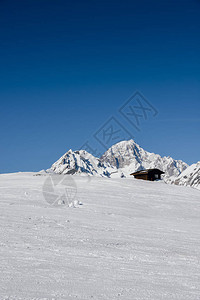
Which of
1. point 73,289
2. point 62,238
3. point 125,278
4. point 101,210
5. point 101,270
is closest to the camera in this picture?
point 73,289

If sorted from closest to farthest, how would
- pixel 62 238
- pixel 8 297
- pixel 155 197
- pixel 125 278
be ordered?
pixel 8 297
pixel 125 278
pixel 62 238
pixel 155 197

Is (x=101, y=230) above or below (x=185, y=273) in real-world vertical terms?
above

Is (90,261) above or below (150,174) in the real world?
below

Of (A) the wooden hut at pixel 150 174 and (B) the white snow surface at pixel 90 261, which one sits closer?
→ (B) the white snow surface at pixel 90 261

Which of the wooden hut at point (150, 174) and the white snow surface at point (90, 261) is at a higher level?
the wooden hut at point (150, 174)

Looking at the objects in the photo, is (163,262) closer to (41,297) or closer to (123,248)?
(123,248)

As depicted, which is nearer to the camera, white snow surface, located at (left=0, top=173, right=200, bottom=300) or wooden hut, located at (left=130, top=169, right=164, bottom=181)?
white snow surface, located at (left=0, top=173, right=200, bottom=300)

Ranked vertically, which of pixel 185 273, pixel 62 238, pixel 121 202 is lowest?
pixel 185 273

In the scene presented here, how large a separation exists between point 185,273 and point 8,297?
4.41 metres

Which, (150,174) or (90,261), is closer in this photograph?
(90,261)

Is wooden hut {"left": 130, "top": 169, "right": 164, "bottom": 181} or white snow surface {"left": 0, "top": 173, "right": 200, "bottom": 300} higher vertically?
wooden hut {"left": 130, "top": 169, "right": 164, "bottom": 181}

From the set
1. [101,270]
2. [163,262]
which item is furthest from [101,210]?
[101,270]

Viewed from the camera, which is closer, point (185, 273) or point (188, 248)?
point (185, 273)

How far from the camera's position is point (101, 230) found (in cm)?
1395
